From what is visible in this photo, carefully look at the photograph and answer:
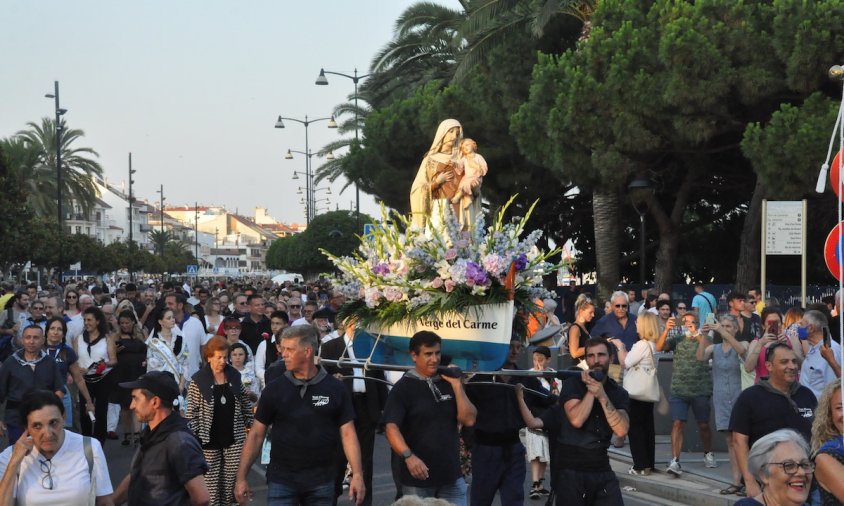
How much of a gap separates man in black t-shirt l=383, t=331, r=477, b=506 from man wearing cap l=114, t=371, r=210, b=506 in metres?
1.49

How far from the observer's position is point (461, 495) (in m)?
7.44

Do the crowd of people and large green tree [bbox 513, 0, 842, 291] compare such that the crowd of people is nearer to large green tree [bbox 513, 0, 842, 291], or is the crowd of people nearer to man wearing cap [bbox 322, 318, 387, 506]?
man wearing cap [bbox 322, 318, 387, 506]

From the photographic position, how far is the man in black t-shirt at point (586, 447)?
7.21m

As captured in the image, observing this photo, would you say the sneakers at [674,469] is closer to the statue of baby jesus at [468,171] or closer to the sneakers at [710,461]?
the sneakers at [710,461]

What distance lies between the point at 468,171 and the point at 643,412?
304 centimetres

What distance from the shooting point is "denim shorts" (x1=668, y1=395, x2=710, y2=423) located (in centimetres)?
1262

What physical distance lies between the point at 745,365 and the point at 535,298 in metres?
4.18

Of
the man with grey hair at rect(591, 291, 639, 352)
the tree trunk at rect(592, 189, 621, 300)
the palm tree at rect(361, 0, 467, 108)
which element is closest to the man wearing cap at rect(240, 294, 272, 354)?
the man with grey hair at rect(591, 291, 639, 352)

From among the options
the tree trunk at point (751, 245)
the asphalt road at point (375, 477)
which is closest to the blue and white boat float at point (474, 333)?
the asphalt road at point (375, 477)

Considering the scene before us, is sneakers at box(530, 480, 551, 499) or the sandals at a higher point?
the sandals

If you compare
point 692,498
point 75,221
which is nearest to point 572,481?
point 692,498

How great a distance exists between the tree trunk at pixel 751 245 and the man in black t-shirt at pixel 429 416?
74.4 feet

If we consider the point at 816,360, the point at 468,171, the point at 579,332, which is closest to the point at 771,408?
the point at 816,360

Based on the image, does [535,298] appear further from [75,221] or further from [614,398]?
[75,221]
